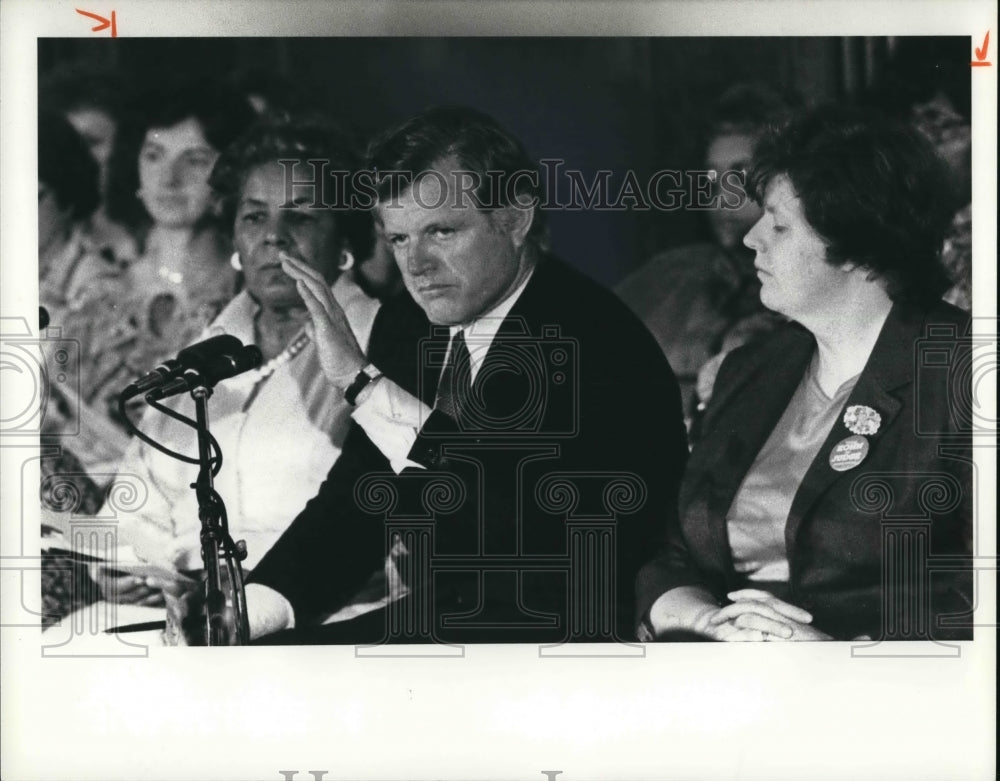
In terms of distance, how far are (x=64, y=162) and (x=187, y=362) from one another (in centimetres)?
65

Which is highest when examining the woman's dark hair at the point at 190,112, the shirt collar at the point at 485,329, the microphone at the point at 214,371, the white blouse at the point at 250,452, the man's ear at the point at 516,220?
the woman's dark hair at the point at 190,112

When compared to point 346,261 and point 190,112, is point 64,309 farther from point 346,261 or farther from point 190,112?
point 346,261

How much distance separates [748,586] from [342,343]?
1.32 meters

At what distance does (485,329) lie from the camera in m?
2.92

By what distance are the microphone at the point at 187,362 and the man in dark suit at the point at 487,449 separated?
0.28m

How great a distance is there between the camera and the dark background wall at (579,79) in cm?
288

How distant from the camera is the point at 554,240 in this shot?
2.90 metres

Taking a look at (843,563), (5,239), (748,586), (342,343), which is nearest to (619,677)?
(748,586)

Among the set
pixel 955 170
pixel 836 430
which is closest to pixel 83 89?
pixel 836 430

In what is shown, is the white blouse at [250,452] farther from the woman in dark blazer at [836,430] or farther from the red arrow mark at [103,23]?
the woman in dark blazer at [836,430]

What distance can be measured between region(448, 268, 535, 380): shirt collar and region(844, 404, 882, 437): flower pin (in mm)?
973

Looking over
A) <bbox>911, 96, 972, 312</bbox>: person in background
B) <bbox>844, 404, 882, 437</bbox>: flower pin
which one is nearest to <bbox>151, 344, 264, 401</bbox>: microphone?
<bbox>844, 404, 882, 437</bbox>: flower pin

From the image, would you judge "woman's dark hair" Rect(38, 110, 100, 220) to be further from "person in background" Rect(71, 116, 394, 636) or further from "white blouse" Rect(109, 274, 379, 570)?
"white blouse" Rect(109, 274, 379, 570)

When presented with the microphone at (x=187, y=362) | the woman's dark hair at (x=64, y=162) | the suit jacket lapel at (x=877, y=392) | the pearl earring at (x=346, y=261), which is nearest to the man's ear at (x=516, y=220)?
the pearl earring at (x=346, y=261)
